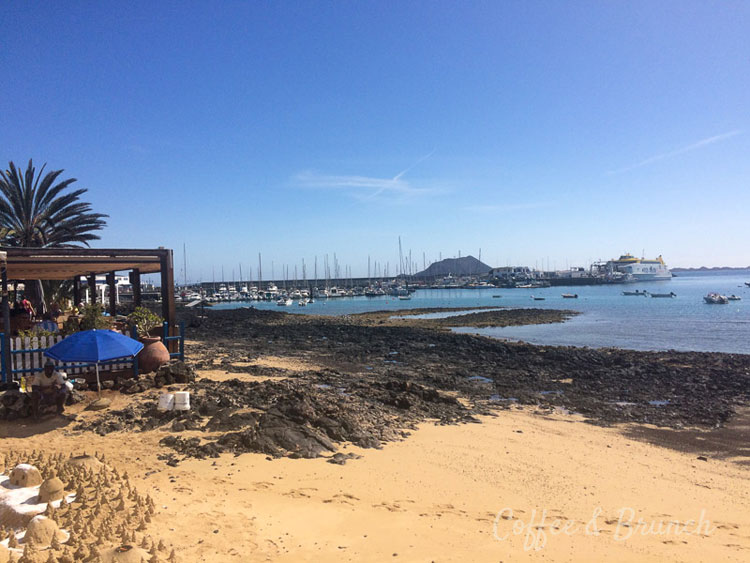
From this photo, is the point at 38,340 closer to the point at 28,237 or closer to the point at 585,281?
the point at 28,237

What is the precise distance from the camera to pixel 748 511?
26.8 feet

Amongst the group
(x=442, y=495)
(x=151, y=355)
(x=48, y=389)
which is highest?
(x=151, y=355)

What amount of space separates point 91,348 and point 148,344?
315cm

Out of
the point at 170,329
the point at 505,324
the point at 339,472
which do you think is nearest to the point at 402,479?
the point at 339,472

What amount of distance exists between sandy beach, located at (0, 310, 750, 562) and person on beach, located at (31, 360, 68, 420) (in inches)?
16.6

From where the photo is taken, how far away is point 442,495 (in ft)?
25.3

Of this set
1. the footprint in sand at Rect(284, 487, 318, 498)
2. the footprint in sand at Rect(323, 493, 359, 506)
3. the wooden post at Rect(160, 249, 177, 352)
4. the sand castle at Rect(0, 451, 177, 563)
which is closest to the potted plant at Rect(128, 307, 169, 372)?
the wooden post at Rect(160, 249, 177, 352)

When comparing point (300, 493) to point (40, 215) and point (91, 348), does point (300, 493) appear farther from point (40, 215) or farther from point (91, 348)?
point (40, 215)

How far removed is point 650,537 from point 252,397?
870cm

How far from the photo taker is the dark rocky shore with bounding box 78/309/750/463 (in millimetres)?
9781

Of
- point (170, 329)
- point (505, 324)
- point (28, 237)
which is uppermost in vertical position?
point (28, 237)

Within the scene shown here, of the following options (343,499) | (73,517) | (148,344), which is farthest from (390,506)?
(148,344)

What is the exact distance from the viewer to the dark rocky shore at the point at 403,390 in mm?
9781

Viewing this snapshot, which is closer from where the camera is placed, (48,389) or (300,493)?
(300,493)
